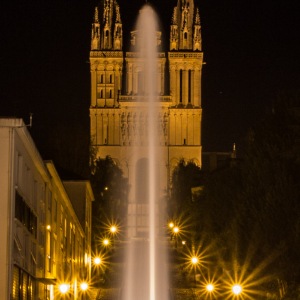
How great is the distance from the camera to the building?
1094 inches

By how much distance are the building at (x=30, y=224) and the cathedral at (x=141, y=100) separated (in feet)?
252

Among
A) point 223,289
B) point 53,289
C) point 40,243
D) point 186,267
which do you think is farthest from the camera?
point 186,267

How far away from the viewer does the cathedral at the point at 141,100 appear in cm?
13338

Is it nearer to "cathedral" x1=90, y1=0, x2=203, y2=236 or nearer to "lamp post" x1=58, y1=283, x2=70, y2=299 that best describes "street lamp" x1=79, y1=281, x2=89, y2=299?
"lamp post" x1=58, y1=283, x2=70, y2=299

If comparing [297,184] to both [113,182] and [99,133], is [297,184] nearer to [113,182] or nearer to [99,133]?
[113,182]

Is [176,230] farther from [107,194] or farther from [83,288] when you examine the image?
[83,288]

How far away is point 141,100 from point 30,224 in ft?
329

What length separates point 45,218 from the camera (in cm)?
4053

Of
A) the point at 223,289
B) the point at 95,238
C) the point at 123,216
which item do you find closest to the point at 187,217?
the point at 95,238

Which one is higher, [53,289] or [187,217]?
[187,217]

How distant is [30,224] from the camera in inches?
1344

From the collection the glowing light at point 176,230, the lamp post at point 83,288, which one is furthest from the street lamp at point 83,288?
the glowing light at point 176,230

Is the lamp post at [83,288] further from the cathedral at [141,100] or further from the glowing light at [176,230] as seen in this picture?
the cathedral at [141,100]

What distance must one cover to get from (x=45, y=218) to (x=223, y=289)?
67.4 feet
